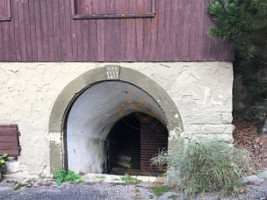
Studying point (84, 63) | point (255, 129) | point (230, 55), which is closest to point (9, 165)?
point (84, 63)

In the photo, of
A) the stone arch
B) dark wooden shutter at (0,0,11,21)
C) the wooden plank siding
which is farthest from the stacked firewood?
dark wooden shutter at (0,0,11,21)

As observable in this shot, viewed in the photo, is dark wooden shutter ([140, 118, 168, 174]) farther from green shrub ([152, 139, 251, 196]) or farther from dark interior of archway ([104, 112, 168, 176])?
green shrub ([152, 139, 251, 196])

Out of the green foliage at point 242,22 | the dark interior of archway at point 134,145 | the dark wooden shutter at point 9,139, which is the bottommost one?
the dark interior of archway at point 134,145

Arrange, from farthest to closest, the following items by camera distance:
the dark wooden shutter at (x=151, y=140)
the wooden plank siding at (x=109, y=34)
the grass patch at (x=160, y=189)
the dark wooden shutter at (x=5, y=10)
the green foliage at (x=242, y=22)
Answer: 1. the dark wooden shutter at (x=151, y=140)
2. the dark wooden shutter at (x=5, y=10)
3. the wooden plank siding at (x=109, y=34)
4. the grass patch at (x=160, y=189)
5. the green foliage at (x=242, y=22)

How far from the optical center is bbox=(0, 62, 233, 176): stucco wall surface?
14.3 ft

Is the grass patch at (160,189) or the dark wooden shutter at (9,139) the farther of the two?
the dark wooden shutter at (9,139)

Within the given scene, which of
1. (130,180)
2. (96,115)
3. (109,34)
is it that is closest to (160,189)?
(130,180)

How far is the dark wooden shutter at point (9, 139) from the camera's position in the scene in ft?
15.5

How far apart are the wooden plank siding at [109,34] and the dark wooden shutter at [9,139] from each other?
3.79ft

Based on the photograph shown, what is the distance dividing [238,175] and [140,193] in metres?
1.41

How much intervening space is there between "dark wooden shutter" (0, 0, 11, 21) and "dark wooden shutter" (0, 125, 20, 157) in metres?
1.78

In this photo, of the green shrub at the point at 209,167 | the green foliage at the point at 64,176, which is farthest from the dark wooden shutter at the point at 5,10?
the green shrub at the point at 209,167

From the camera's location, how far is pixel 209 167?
371cm

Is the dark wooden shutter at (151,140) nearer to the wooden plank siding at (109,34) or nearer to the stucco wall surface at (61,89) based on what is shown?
the stucco wall surface at (61,89)
